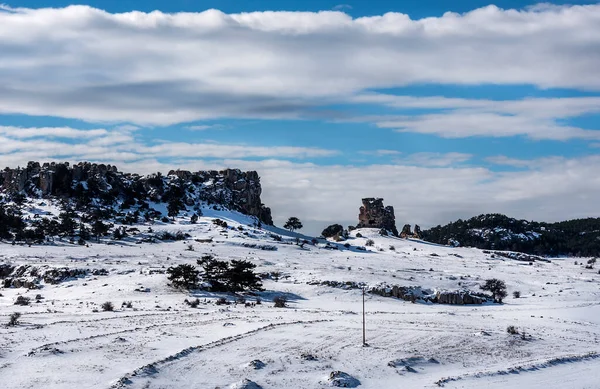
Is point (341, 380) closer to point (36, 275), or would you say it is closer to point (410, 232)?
point (36, 275)

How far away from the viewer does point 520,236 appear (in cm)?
17200

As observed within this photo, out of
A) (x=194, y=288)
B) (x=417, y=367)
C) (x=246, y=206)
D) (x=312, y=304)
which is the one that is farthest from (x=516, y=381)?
(x=246, y=206)

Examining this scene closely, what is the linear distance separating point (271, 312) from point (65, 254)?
3801cm

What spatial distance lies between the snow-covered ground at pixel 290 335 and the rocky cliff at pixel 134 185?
42286mm

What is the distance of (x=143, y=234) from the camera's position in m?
95.8

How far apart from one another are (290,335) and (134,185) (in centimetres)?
9204

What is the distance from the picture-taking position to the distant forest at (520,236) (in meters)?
163

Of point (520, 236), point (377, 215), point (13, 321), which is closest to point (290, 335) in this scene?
point (13, 321)

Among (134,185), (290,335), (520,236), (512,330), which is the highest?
(134,185)

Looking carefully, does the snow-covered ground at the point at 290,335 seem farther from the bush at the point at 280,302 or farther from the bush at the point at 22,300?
the bush at the point at 280,302

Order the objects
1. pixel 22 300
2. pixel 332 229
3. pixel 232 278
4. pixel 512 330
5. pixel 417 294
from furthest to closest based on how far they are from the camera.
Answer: pixel 332 229
pixel 417 294
pixel 232 278
pixel 22 300
pixel 512 330

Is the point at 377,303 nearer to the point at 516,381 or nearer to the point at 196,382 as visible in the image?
the point at 516,381

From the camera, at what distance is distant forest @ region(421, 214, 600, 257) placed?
6432 inches

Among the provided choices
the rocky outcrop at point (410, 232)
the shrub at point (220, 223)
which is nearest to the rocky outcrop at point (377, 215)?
the rocky outcrop at point (410, 232)
